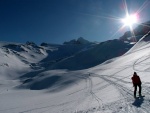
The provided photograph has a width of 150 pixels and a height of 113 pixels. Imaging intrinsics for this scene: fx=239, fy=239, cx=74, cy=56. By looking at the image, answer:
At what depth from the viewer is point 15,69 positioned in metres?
190

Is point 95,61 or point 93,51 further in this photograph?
point 93,51

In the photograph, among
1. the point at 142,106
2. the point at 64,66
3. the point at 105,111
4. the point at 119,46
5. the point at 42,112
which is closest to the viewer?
the point at 142,106

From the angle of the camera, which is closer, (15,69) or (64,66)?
(64,66)

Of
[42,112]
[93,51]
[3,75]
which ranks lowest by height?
[42,112]

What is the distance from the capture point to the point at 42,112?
1141 inches

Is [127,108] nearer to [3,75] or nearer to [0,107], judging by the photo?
[0,107]

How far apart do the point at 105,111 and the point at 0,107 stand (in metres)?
24.3

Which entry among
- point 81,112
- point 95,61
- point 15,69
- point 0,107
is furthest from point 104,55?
point 81,112

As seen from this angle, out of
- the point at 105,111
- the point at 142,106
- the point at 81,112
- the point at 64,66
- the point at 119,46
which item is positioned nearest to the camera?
the point at 142,106

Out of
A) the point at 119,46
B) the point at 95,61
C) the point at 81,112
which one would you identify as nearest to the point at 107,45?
the point at 119,46

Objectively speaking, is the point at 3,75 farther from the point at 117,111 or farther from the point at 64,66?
the point at 117,111

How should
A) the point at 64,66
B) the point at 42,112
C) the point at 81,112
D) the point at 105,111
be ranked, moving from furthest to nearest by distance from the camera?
the point at 64,66 < the point at 42,112 < the point at 81,112 < the point at 105,111

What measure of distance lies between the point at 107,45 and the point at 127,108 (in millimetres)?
172325

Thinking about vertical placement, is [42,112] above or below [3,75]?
below
